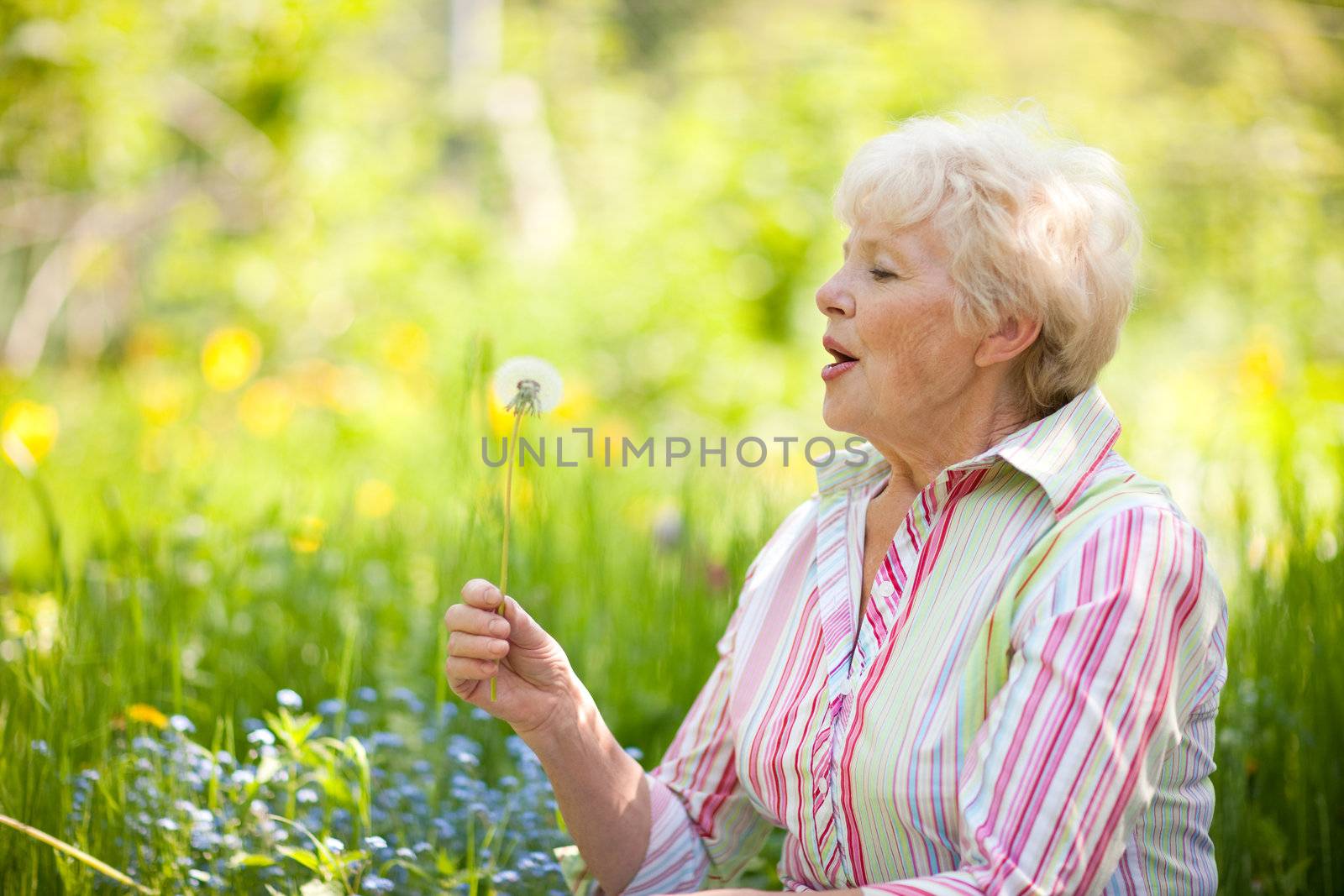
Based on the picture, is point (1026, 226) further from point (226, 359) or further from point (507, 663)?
point (226, 359)

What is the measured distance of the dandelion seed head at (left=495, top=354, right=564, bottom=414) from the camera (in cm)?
126

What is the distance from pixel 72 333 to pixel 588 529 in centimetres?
459

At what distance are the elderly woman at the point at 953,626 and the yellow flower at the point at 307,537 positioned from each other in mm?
952

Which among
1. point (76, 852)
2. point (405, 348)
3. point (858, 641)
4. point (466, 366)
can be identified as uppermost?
point (405, 348)

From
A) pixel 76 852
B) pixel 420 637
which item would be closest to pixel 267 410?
pixel 420 637

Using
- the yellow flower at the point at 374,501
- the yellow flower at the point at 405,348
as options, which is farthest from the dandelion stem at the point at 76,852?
the yellow flower at the point at 405,348

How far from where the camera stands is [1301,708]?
1937 millimetres

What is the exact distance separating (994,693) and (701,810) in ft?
1.69

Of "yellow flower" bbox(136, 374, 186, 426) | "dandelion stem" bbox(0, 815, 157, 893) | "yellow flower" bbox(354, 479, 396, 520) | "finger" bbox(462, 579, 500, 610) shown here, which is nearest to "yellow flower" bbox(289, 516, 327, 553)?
"yellow flower" bbox(354, 479, 396, 520)

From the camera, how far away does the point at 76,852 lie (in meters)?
1.41

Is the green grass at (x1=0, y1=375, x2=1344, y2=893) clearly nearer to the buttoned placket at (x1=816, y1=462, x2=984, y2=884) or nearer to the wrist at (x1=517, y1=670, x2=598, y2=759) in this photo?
the wrist at (x1=517, y1=670, x2=598, y2=759)

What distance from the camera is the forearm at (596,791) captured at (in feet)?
4.67

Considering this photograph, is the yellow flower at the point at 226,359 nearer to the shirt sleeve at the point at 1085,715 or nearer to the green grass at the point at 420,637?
the green grass at the point at 420,637

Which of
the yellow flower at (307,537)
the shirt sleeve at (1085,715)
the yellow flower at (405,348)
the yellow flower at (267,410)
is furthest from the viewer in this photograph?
the yellow flower at (405,348)
